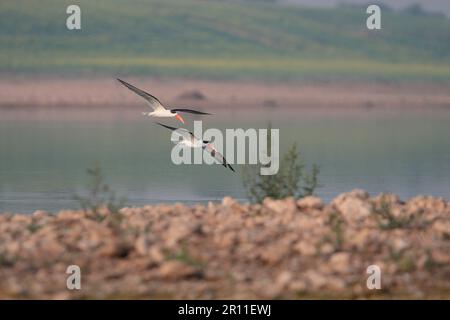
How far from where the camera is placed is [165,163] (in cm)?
2127

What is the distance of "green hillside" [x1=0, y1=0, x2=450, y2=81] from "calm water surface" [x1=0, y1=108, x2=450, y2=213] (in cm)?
3847

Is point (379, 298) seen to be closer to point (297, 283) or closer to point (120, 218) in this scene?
point (297, 283)

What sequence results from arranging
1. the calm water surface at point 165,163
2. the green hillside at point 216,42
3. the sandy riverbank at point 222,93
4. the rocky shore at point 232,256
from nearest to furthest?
the rocky shore at point 232,256
the calm water surface at point 165,163
the sandy riverbank at point 222,93
the green hillside at point 216,42

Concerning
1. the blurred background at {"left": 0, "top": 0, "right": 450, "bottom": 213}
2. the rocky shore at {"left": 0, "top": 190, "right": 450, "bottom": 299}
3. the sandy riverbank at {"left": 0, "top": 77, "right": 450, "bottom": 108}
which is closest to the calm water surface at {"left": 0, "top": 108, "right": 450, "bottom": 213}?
the blurred background at {"left": 0, "top": 0, "right": 450, "bottom": 213}

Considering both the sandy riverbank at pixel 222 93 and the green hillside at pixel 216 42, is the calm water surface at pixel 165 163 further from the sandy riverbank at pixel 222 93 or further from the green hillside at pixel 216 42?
the green hillside at pixel 216 42

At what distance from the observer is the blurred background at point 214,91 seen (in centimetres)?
1856

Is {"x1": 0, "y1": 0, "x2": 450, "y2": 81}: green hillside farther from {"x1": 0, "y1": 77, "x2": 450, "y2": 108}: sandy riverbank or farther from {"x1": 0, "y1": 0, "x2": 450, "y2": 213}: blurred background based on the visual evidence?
{"x1": 0, "y1": 77, "x2": 450, "y2": 108}: sandy riverbank

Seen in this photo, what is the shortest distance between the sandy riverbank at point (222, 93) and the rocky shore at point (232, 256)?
143ft

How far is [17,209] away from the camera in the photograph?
14.2 metres

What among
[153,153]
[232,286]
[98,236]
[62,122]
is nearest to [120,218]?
[98,236]

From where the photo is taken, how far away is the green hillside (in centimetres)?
8012

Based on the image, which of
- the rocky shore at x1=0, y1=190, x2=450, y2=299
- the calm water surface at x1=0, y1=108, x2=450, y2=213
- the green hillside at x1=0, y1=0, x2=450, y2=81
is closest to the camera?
the rocky shore at x1=0, y1=190, x2=450, y2=299

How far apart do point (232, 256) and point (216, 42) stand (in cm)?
8806

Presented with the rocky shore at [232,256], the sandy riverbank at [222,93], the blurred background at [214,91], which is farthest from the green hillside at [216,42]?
the rocky shore at [232,256]
